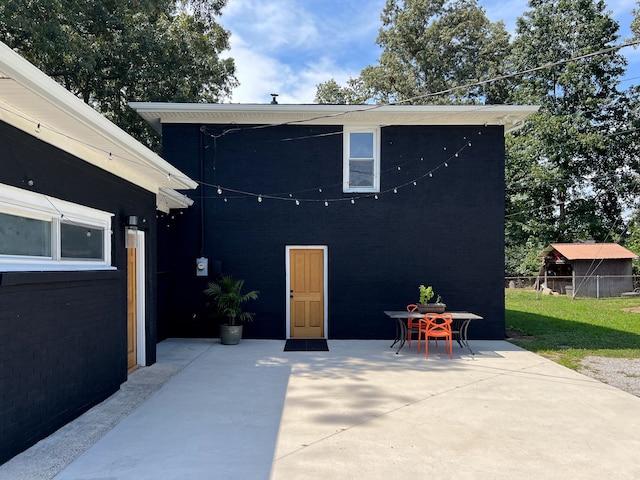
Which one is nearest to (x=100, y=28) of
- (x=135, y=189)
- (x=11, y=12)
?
(x=11, y=12)

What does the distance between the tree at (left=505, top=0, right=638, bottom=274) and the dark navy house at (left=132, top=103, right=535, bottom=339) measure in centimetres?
1547

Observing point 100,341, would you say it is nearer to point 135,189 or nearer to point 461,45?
point 135,189

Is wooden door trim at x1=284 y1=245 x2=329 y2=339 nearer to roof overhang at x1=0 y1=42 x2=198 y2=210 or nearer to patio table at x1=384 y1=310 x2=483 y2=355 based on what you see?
patio table at x1=384 y1=310 x2=483 y2=355

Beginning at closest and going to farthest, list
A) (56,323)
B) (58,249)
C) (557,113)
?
(56,323) → (58,249) → (557,113)

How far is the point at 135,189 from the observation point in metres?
6.16

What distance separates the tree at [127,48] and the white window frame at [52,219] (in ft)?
27.0

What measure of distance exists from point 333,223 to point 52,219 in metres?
5.67

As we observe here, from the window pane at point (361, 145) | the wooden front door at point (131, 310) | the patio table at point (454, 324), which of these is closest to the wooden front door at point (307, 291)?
the patio table at point (454, 324)

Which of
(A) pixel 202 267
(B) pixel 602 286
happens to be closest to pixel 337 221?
(A) pixel 202 267

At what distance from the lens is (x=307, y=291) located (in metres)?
9.12

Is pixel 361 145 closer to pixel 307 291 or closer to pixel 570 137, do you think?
pixel 307 291

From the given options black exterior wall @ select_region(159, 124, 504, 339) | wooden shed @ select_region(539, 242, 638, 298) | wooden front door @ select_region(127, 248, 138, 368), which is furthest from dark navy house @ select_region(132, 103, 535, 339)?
wooden shed @ select_region(539, 242, 638, 298)

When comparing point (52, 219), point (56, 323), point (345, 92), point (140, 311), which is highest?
point (345, 92)

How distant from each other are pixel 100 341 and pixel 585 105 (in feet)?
82.0
